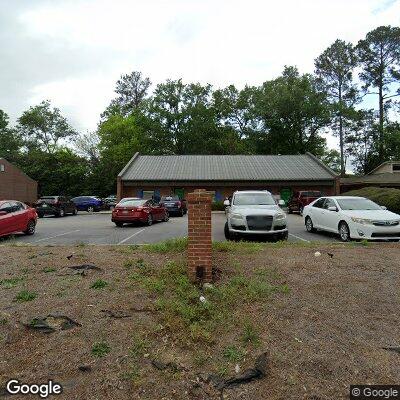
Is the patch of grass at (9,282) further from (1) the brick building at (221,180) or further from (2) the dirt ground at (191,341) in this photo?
(1) the brick building at (221,180)

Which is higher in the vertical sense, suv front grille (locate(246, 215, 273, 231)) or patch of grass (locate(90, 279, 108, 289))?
suv front grille (locate(246, 215, 273, 231))

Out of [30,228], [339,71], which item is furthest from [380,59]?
[30,228]

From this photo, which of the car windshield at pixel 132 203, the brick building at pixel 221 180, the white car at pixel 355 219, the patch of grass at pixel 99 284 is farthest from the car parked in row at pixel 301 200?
the patch of grass at pixel 99 284

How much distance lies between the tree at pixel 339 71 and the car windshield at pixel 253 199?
4363 centimetres

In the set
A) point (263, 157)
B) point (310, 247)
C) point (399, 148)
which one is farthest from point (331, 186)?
point (310, 247)

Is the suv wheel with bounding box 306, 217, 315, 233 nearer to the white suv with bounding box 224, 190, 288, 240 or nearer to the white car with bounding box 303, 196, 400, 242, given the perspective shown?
the white car with bounding box 303, 196, 400, 242

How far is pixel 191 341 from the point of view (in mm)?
4727

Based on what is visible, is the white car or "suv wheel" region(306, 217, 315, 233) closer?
the white car

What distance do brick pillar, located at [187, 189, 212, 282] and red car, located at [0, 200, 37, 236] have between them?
9.69m

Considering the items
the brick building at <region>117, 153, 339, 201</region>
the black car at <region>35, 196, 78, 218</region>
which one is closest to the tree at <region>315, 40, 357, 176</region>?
the brick building at <region>117, 153, 339, 201</region>

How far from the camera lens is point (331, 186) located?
38281mm

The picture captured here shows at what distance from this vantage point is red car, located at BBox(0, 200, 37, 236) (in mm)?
13659

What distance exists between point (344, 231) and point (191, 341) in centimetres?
884

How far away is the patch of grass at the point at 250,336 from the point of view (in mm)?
4703
